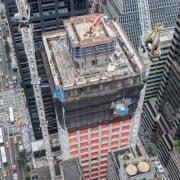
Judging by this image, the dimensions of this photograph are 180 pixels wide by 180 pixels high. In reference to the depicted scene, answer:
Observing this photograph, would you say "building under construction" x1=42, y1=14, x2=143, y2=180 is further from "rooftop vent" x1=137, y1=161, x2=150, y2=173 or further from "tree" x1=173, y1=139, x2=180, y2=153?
"tree" x1=173, y1=139, x2=180, y2=153

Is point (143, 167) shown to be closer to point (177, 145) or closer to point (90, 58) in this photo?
point (90, 58)

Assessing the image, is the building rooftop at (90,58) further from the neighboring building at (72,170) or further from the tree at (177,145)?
the tree at (177,145)

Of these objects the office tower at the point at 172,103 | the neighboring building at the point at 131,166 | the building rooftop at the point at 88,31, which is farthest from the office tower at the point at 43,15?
the neighboring building at the point at 131,166

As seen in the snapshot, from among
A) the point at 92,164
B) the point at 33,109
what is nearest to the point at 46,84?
the point at 33,109

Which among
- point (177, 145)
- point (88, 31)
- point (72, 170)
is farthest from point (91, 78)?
point (177, 145)

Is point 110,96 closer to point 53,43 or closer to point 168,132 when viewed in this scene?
point 53,43

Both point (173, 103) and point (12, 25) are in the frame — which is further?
point (173, 103)
